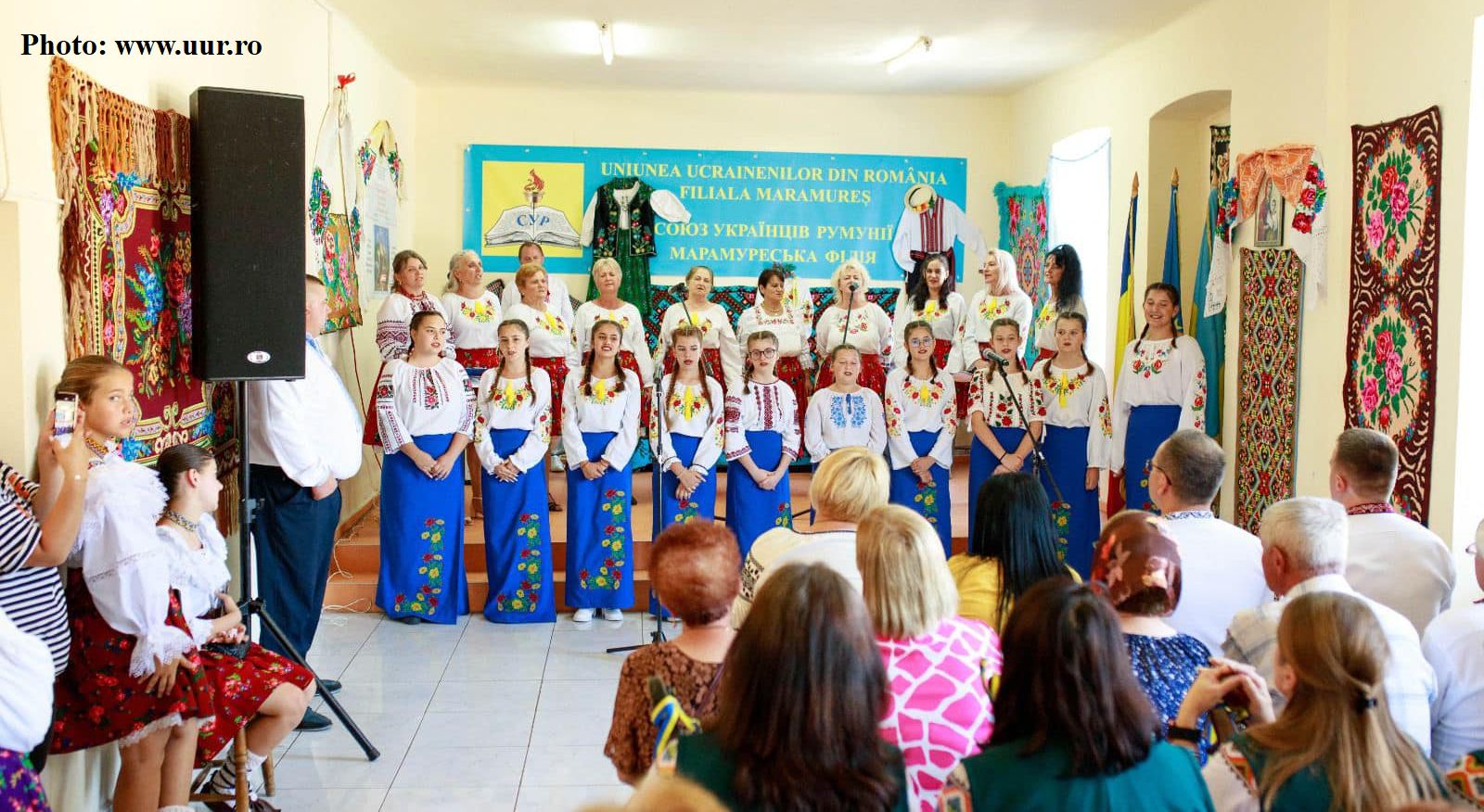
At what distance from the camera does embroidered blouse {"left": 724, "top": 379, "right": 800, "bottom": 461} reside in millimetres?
5449

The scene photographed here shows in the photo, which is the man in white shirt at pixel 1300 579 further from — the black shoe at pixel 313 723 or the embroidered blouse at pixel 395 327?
the embroidered blouse at pixel 395 327

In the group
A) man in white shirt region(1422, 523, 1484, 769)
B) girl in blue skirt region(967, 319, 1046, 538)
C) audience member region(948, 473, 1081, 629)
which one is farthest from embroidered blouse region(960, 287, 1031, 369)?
man in white shirt region(1422, 523, 1484, 769)

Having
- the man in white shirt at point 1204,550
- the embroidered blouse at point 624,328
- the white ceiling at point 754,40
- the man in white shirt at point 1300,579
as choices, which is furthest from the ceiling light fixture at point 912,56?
the man in white shirt at point 1300,579

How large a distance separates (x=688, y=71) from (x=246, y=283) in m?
4.67

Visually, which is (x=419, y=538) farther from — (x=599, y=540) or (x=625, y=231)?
(x=625, y=231)

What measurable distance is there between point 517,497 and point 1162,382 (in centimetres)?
295

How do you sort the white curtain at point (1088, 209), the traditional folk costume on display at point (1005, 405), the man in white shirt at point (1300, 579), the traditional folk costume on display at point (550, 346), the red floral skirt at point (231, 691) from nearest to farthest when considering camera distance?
the man in white shirt at point (1300, 579)
the red floral skirt at point (231, 691)
the traditional folk costume on display at point (1005, 405)
the traditional folk costume on display at point (550, 346)
the white curtain at point (1088, 209)

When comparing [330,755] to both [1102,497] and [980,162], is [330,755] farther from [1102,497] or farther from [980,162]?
[980,162]

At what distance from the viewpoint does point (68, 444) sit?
8.81ft

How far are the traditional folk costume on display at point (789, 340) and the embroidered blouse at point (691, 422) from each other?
131 cm

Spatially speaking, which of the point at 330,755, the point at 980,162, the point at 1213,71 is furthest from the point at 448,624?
the point at 980,162

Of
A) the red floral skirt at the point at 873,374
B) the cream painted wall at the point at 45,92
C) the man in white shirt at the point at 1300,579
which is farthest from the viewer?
the red floral skirt at the point at 873,374

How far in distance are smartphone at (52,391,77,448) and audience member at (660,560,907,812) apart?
179cm

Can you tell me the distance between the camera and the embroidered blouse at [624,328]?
6.46 metres
